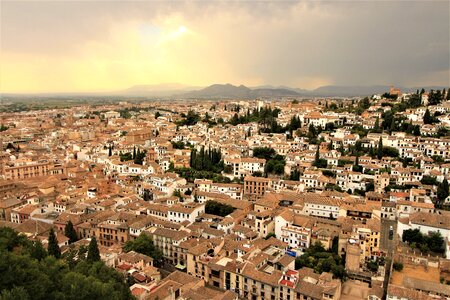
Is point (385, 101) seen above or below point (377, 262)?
above

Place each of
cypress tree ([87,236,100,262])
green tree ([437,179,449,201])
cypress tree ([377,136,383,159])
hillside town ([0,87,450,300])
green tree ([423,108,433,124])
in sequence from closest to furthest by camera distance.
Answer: cypress tree ([87,236,100,262]), hillside town ([0,87,450,300]), green tree ([437,179,449,201]), cypress tree ([377,136,383,159]), green tree ([423,108,433,124])

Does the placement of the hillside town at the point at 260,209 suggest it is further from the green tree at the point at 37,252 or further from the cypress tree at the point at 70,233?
the green tree at the point at 37,252

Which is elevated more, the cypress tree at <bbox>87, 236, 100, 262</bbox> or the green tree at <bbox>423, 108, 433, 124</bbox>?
the green tree at <bbox>423, 108, 433, 124</bbox>

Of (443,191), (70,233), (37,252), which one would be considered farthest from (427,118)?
(37,252)

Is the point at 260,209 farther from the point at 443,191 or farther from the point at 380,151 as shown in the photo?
the point at 380,151

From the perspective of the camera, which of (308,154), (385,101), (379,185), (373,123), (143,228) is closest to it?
(143,228)

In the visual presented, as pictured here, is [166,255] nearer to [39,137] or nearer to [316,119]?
[316,119]

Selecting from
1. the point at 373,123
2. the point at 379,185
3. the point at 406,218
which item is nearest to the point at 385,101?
the point at 373,123

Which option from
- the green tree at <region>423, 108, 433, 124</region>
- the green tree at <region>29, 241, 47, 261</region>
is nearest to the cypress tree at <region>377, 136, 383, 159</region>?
the green tree at <region>423, 108, 433, 124</region>

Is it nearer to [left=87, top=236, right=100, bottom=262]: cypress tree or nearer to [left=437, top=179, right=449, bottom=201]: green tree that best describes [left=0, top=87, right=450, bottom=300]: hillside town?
[left=437, top=179, right=449, bottom=201]: green tree

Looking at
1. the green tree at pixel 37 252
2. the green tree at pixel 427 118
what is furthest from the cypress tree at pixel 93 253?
the green tree at pixel 427 118
